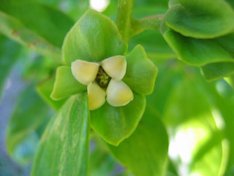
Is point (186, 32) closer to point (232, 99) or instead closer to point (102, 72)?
point (102, 72)

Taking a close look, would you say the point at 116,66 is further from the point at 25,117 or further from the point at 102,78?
the point at 25,117

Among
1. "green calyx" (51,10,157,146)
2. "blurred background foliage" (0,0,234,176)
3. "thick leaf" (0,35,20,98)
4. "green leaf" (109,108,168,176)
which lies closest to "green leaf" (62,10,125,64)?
"green calyx" (51,10,157,146)

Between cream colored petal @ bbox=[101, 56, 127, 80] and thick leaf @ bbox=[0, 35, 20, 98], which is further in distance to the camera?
thick leaf @ bbox=[0, 35, 20, 98]

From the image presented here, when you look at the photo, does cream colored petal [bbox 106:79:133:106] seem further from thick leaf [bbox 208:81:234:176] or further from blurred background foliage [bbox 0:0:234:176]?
thick leaf [bbox 208:81:234:176]

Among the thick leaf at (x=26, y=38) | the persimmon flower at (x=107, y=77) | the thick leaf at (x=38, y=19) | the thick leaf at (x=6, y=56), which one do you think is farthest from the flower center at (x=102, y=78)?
the thick leaf at (x=6, y=56)

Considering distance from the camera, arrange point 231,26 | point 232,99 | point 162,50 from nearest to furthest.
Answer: point 231,26 < point 162,50 < point 232,99

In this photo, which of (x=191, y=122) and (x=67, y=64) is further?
(x=191, y=122)

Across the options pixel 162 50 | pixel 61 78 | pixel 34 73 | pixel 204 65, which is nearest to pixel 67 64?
pixel 61 78
